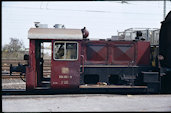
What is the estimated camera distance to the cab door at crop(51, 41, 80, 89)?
9492mm

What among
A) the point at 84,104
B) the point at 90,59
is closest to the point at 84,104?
the point at 84,104

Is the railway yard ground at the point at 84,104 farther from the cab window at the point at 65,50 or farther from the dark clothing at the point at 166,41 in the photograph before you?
the dark clothing at the point at 166,41

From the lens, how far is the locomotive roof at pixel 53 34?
9414 mm

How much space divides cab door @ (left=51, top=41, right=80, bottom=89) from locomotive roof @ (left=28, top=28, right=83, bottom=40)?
268mm

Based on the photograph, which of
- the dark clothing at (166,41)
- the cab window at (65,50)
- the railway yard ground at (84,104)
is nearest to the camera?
the railway yard ground at (84,104)

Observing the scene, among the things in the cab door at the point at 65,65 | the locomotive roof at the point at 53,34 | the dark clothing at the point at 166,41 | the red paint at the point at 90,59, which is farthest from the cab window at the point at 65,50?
the dark clothing at the point at 166,41

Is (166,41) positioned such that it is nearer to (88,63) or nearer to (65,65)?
(88,63)

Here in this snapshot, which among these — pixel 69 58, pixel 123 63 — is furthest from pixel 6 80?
pixel 123 63

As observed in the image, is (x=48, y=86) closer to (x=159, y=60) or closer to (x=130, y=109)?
(x=130, y=109)

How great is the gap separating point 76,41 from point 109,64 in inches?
80.0

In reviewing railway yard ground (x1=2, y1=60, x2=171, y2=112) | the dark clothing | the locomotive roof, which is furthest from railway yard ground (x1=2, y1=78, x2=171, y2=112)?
the locomotive roof

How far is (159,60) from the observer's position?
33.2 ft

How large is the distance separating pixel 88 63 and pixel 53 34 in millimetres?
2164

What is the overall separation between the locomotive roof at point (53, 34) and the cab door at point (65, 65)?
27 centimetres
